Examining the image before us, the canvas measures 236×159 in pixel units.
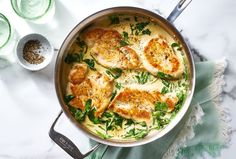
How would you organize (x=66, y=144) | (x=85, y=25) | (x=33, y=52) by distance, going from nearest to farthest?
(x=66, y=144)
(x=85, y=25)
(x=33, y=52)

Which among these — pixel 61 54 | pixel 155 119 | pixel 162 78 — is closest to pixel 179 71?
pixel 162 78

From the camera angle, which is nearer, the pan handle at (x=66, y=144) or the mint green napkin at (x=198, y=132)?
the pan handle at (x=66, y=144)

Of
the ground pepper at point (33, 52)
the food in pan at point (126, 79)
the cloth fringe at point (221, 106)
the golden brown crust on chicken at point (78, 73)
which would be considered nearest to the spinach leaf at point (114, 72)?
the food in pan at point (126, 79)

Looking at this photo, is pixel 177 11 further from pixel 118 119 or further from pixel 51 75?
pixel 51 75

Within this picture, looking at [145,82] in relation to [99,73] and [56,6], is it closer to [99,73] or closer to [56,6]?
[99,73]

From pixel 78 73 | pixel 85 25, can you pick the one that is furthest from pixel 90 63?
pixel 85 25

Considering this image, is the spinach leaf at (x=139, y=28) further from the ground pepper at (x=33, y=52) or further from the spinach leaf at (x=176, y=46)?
the ground pepper at (x=33, y=52)
